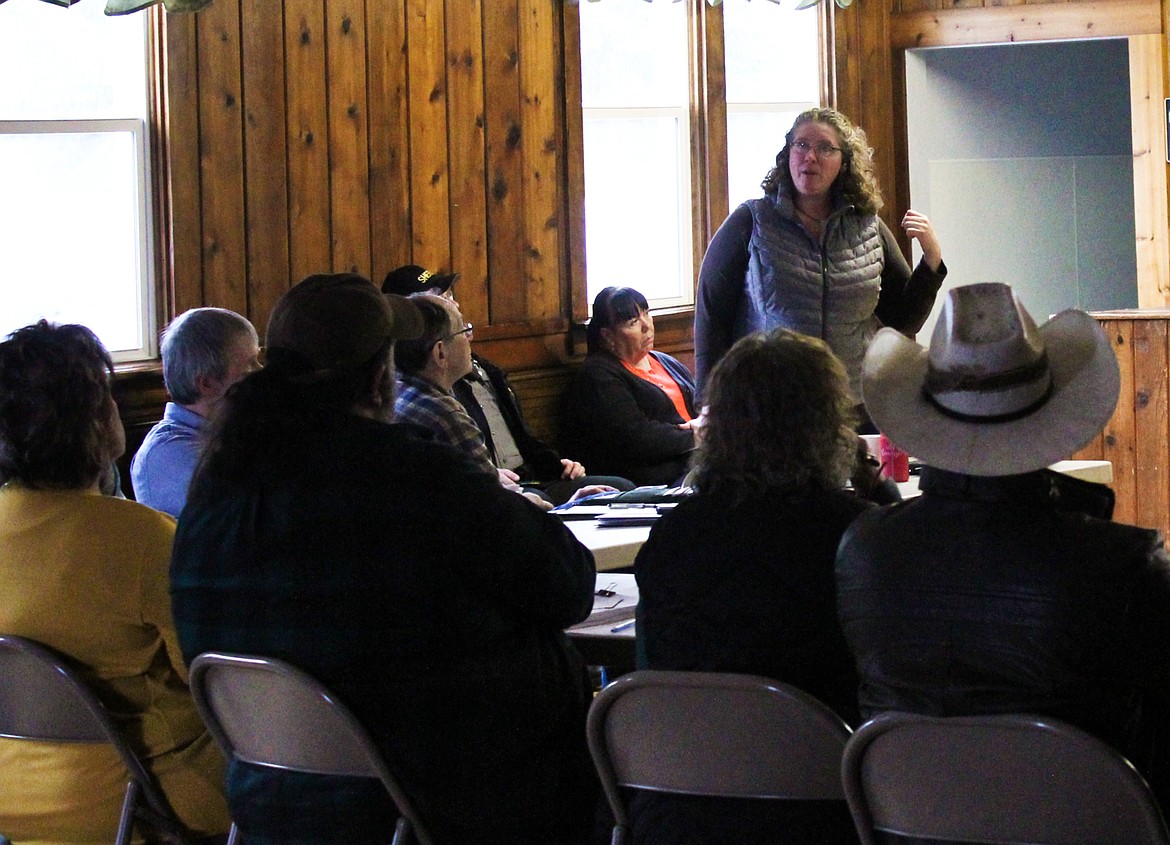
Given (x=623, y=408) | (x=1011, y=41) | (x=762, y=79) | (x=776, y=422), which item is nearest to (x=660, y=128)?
(x=762, y=79)

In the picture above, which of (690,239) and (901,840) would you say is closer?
(901,840)

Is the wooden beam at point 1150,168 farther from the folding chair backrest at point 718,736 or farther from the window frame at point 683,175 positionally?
the folding chair backrest at point 718,736

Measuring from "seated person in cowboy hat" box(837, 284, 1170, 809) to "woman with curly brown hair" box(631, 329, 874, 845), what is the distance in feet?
0.47

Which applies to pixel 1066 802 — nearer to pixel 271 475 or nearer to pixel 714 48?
pixel 271 475

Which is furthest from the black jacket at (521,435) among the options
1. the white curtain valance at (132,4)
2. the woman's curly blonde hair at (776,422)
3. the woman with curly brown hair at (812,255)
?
the woman's curly blonde hair at (776,422)

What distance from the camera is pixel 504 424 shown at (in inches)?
208

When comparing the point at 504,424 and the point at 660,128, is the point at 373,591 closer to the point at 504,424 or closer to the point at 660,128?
the point at 504,424

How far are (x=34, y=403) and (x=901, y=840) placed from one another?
1.53 m

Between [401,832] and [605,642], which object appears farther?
[605,642]

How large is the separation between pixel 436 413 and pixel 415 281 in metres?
1.57

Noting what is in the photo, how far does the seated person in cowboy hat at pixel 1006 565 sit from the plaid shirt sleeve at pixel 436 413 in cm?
154

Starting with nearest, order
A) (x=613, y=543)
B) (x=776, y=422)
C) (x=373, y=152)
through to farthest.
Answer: (x=776, y=422)
(x=613, y=543)
(x=373, y=152)

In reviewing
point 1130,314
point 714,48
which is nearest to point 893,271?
point 1130,314

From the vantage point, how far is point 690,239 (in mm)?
6902
